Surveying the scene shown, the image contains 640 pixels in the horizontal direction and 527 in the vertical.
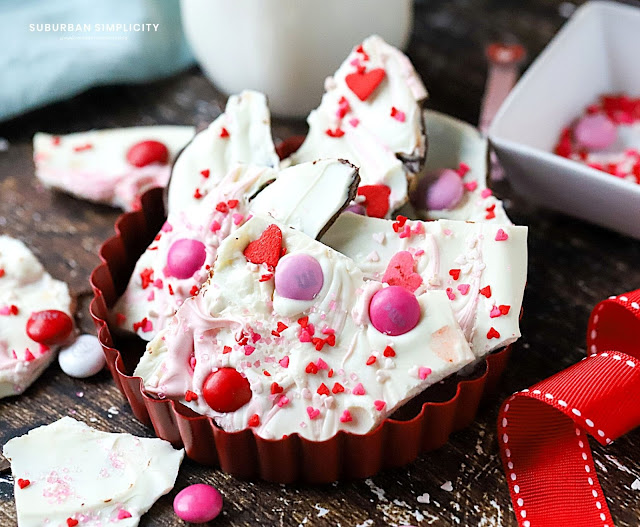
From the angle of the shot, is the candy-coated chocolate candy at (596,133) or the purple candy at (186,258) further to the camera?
the candy-coated chocolate candy at (596,133)

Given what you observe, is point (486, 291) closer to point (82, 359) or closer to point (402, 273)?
point (402, 273)

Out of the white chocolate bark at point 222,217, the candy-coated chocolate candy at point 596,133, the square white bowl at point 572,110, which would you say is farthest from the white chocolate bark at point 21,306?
the candy-coated chocolate candy at point 596,133

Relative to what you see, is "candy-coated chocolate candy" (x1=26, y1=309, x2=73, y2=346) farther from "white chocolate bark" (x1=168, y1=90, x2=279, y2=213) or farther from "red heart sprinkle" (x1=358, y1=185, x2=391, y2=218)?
"red heart sprinkle" (x1=358, y1=185, x2=391, y2=218)

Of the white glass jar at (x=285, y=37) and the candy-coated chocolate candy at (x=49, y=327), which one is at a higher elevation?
the white glass jar at (x=285, y=37)

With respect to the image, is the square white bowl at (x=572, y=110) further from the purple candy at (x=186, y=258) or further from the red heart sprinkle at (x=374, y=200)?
the purple candy at (x=186, y=258)

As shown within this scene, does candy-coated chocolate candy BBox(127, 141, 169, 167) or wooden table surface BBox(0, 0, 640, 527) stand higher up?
candy-coated chocolate candy BBox(127, 141, 169, 167)

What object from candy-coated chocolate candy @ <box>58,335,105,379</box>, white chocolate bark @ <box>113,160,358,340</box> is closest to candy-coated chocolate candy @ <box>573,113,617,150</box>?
white chocolate bark @ <box>113,160,358,340</box>

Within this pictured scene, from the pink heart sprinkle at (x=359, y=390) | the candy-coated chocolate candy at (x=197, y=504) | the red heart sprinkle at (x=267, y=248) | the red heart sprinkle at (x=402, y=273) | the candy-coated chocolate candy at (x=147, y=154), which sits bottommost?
the candy-coated chocolate candy at (x=197, y=504)
